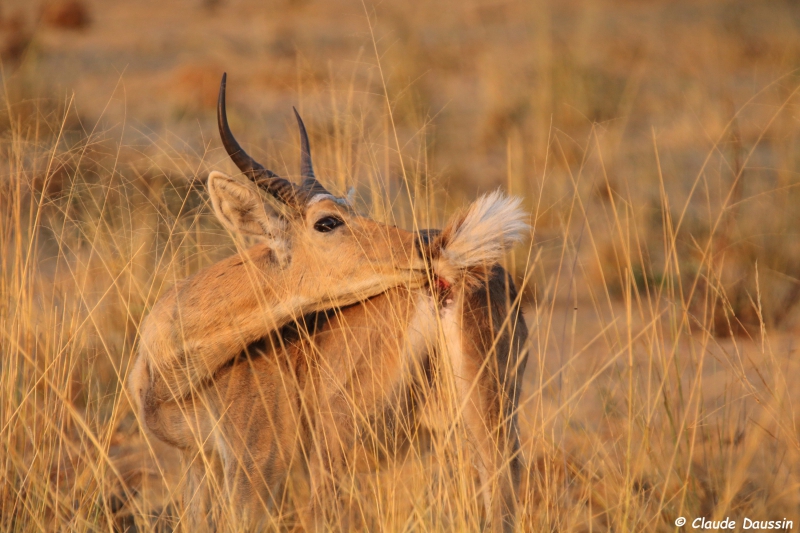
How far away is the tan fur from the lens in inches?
139

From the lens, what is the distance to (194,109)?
11.6 metres

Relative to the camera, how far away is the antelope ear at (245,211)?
3951 millimetres

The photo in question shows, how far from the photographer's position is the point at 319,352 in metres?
3.51

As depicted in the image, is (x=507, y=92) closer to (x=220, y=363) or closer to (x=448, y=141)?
(x=448, y=141)

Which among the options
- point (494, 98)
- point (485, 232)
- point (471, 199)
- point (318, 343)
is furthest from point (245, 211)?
point (494, 98)

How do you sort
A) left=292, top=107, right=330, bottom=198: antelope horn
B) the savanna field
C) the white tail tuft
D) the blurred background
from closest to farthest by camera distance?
1. the white tail tuft
2. the savanna field
3. left=292, top=107, right=330, bottom=198: antelope horn
4. the blurred background

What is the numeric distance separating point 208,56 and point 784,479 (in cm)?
1376

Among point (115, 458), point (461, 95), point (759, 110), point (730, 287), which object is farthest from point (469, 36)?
point (115, 458)

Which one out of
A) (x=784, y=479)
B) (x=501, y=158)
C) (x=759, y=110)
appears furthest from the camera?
(x=759, y=110)

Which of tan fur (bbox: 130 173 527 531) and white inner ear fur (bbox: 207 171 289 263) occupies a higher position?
white inner ear fur (bbox: 207 171 289 263)

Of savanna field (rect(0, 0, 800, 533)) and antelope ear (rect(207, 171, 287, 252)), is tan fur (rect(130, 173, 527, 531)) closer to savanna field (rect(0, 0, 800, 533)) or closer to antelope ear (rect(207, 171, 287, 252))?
antelope ear (rect(207, 171, 287, 252))

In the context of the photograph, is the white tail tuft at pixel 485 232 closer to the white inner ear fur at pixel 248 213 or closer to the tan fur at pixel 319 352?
the tan fur at pixel 319 352

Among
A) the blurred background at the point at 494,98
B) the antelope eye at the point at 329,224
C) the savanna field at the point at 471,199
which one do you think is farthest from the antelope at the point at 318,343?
the blurred background at the point at 494,98

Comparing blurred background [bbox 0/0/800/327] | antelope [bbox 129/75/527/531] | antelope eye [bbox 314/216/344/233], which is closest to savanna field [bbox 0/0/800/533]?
blurred background [bbox 0/0/800/327]
